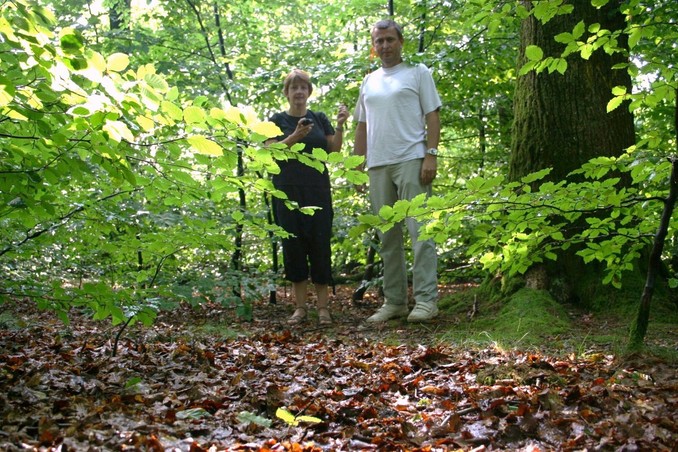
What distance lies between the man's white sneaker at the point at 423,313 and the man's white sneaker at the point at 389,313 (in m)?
0.28

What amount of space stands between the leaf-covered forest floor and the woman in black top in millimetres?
1166

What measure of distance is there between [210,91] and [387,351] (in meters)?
4.45

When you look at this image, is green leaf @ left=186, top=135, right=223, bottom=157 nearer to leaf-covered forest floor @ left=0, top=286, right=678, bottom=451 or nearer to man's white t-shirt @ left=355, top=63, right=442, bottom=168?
leaf-covered forest floor @ left=0, top=286, right=678, bottom=451

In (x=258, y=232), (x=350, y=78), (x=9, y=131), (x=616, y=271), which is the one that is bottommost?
(x=616, y=271)

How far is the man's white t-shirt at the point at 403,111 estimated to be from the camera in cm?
455

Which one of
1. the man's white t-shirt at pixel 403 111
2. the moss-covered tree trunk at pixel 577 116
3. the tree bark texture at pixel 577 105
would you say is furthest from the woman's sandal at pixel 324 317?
the tree bark texture at pixel 577 105

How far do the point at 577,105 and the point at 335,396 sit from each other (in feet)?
10.2

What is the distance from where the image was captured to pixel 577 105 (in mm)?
4293

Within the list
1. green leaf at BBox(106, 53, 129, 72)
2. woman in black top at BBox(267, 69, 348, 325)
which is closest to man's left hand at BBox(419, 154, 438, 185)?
woman in black top at BBox(267, 69, 348, 325)

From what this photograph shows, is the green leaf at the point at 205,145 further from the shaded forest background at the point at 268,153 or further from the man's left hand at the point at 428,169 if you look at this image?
the man's left hand at the point at 428,169

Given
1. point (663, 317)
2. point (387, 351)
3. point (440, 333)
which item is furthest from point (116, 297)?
point (663, 317)

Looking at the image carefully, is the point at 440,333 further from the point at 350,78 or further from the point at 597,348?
the point at 350,78

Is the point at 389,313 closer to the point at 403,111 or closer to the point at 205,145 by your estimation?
the point at 403,111

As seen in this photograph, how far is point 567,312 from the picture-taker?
13.3 ft
